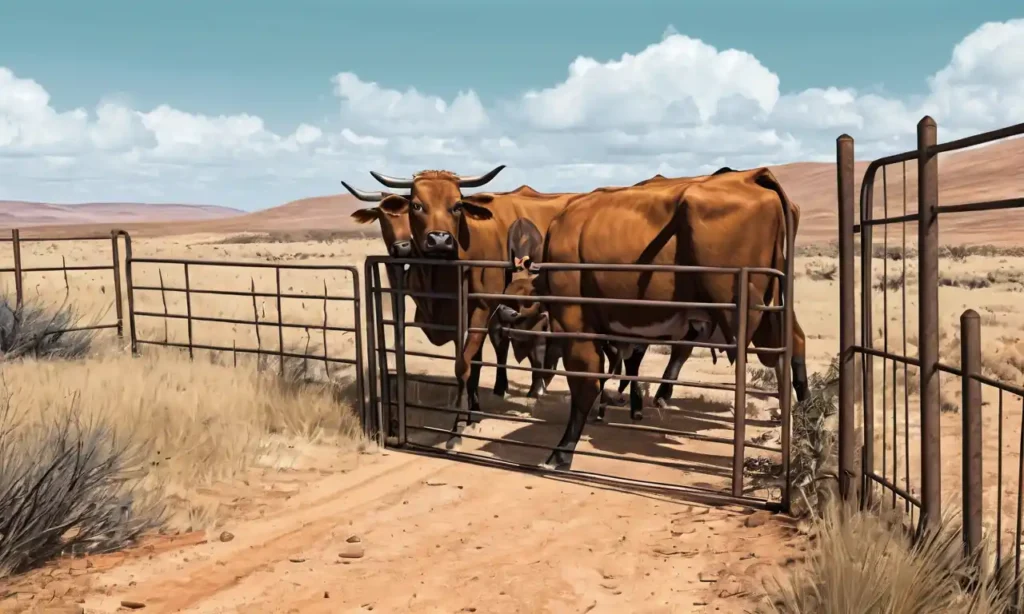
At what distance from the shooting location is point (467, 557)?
5.21m

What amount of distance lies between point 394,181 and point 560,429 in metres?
3.12

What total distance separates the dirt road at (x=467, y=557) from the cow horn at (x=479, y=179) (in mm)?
3653

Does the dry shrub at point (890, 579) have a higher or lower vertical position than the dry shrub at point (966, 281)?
higher

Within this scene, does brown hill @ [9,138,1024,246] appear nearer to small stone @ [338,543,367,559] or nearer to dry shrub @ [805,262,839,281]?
dry shrub @ [805,262,839,281]

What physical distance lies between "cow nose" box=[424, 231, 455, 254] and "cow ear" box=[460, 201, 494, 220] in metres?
0.58

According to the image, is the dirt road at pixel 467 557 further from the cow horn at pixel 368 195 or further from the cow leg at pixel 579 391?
the cow horn at pixel 368 195

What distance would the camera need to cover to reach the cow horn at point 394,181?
896 cm

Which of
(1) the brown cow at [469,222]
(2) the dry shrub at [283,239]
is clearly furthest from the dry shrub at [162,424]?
(2) the dry shrub at [283,239]

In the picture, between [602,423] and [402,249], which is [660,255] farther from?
[402,249]

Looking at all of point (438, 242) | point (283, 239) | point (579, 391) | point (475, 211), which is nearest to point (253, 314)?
point (475, 211)

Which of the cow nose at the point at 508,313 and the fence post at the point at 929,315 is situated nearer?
the fence post at the point at 929,315

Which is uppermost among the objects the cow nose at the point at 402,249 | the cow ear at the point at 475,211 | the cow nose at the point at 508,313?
the cow ear at the point at 475,211

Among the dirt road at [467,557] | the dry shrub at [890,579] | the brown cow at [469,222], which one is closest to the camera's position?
the dry shrub at [890,579]

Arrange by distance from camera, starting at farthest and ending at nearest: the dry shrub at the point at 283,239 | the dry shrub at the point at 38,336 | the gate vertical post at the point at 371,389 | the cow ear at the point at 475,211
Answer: the dry shrub at the point at 283,239 < the dry shrub at the point at 38,336 < the cow ear at the point at 475,211 < the gate vertical post at the point at 371,389
